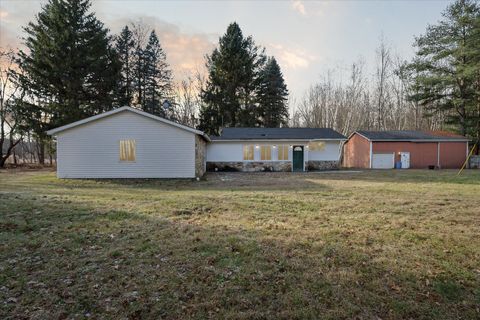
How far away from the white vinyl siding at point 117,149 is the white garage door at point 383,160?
16.2 meters

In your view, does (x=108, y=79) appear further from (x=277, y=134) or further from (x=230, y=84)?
(x=277, y=134)

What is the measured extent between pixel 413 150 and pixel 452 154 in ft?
11.5

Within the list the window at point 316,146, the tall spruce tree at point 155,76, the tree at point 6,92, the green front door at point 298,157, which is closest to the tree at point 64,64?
the tree at point 6,92

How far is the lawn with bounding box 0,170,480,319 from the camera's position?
122 inches

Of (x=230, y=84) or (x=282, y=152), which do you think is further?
(x=230, y=84)

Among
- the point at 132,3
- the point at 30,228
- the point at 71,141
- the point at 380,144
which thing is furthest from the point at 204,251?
the point at 380,144

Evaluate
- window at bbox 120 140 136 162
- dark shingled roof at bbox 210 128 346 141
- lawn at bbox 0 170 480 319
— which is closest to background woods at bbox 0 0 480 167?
dark shingled roof at bbox 210 128 346 141

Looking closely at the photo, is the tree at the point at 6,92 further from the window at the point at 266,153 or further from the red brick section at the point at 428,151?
the red brick section at the point at 428,151

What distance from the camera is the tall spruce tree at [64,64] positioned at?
21.3m

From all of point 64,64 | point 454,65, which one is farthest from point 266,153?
point 454,65

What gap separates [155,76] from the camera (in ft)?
108

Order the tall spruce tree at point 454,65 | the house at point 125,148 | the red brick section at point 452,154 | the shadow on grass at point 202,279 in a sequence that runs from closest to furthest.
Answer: the shadow on grass at point 202,279
the house at point 125,148
the tall spruce tree at point 454,65
the red brick section at point 452,154

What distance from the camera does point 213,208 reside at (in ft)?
24.8

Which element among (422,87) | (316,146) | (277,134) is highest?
(422,87)
